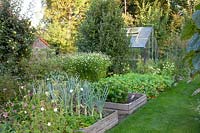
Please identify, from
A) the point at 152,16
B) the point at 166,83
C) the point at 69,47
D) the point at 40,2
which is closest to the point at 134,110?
the point at 166,83

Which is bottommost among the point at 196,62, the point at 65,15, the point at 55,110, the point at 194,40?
the point at 55,110

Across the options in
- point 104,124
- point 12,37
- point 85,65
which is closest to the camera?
point 104,124

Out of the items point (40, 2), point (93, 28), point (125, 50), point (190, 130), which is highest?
point (40, 2)

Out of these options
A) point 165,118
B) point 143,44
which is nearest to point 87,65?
point 143,44

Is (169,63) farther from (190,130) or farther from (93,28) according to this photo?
(190,130)

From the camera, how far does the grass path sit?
4297 mm

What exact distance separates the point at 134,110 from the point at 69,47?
388 inches

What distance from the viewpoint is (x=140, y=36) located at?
9977 mm

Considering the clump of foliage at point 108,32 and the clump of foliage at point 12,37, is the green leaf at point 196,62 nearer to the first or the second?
the clump of foliage at point 12,37

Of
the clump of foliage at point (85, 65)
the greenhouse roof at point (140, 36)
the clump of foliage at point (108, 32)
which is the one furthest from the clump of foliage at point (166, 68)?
the clump of foliage at point (85, 65)

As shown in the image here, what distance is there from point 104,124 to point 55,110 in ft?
3.43

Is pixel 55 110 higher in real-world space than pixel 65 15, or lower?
lower

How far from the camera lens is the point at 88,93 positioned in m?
4.23

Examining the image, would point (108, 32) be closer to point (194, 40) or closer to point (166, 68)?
point (166, 68)
